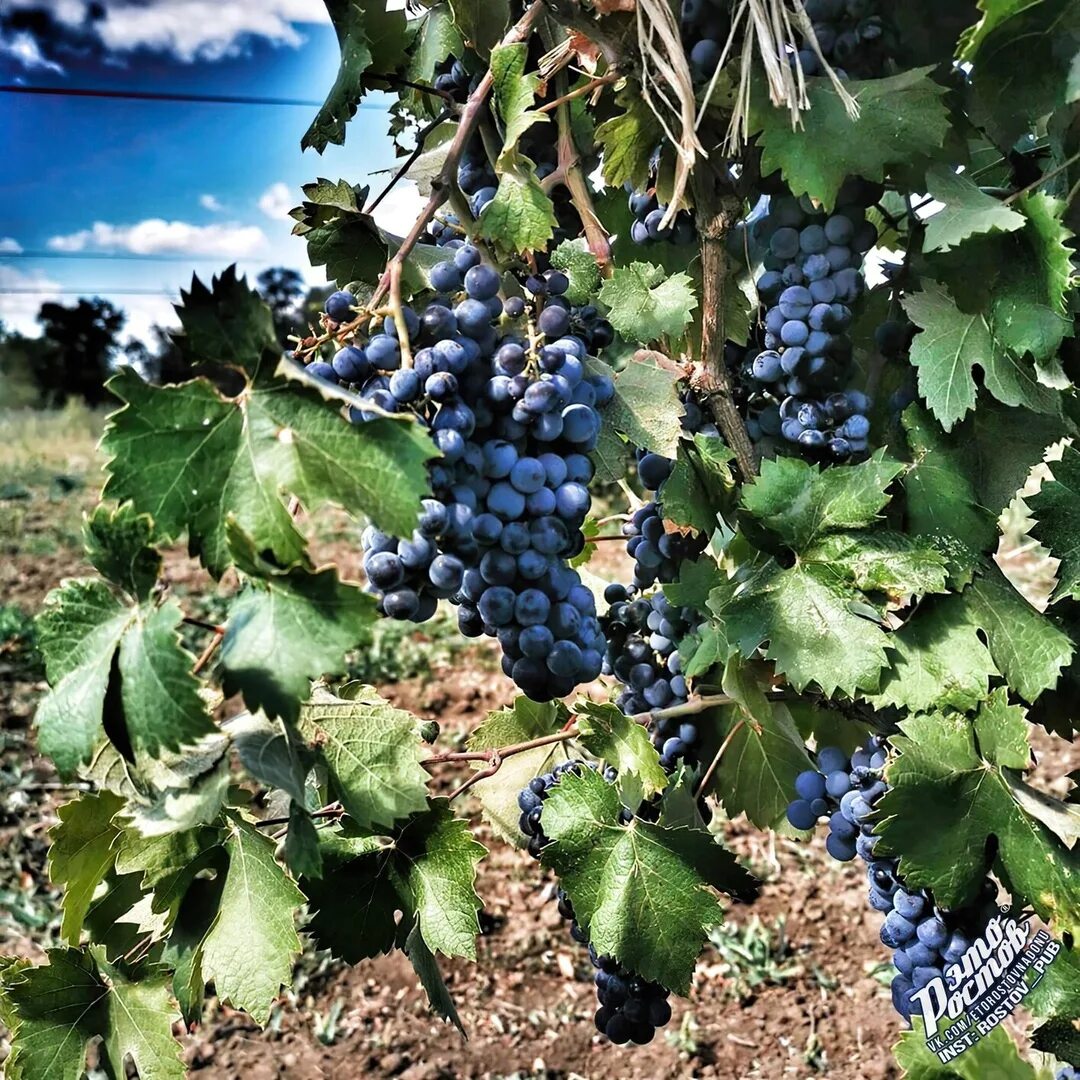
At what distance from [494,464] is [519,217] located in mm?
183

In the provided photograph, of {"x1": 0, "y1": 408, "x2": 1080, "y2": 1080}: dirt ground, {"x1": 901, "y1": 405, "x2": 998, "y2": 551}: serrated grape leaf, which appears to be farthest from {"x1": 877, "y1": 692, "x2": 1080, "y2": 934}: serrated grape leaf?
{"x1": 0, "y1": 408, "x2": 1080, "y2": 1080}: dirt ground

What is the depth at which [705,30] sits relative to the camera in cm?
78

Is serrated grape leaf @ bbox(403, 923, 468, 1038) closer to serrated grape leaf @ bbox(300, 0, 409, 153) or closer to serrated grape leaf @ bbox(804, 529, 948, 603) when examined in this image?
serrated grape leaf @ bbox(804, 529, 948, 603)

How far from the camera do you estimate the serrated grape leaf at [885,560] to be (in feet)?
2.48

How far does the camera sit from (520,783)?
3.32 ft

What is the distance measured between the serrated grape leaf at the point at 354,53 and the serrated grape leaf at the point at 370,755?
17.8 inches

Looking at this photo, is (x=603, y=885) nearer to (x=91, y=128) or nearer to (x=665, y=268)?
(x=665, y=268)

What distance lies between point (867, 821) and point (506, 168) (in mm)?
581

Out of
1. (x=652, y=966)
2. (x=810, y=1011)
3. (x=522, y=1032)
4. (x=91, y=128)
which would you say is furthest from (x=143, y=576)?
(x=91, y=128)

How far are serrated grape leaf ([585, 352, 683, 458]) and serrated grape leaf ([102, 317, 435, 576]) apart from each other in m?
0.26

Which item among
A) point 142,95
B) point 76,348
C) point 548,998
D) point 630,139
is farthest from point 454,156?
point 76,348

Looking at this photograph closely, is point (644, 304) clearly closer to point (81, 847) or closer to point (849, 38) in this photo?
point (849, 38)

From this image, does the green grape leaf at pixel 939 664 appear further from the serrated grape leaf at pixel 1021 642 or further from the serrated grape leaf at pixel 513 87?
the serrated grape leaf at pixel 513 87

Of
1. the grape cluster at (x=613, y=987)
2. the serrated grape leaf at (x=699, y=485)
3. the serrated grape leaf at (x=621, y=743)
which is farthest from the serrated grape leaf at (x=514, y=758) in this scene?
the serrated grape leaf at (x=699, y=485)
